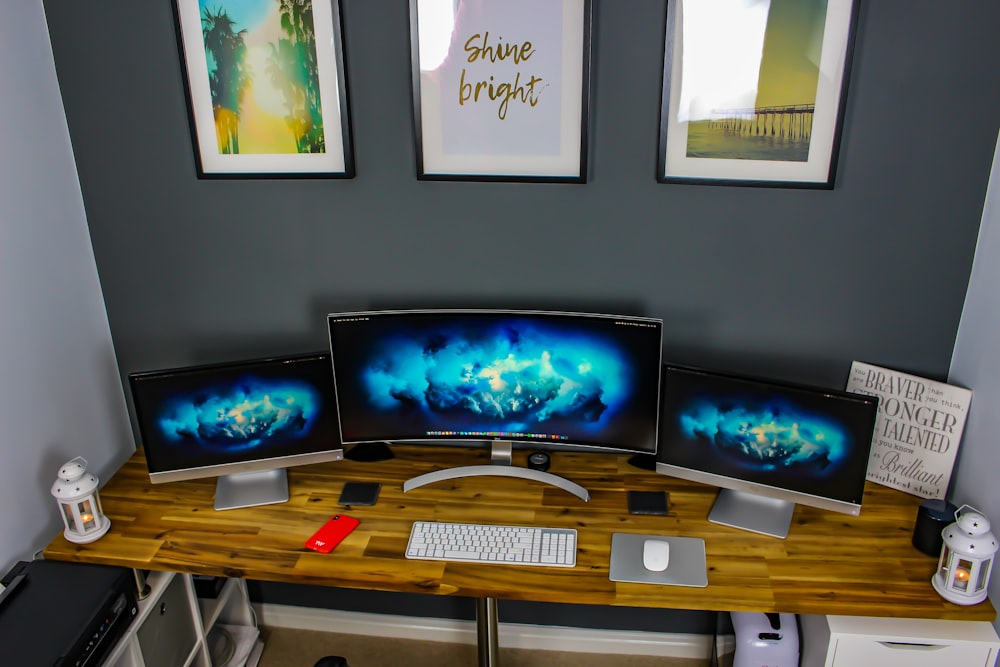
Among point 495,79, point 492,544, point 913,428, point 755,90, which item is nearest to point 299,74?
point 495,79

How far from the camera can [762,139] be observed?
6.25ft

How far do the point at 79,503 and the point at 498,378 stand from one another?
1146 millimetres

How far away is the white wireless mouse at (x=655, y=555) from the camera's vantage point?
180 centimetres

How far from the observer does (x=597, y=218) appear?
206 centimetres

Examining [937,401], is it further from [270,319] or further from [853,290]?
[270,319]

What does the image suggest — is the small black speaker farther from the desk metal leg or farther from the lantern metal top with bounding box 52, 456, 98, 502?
the lantern metal top with bounding box 52, 456, 98, 502

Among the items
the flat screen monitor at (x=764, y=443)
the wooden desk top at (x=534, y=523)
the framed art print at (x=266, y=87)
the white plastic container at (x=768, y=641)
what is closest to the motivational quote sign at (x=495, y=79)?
the framed art print at (x=266, y=87)

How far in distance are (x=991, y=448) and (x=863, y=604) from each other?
54 cm

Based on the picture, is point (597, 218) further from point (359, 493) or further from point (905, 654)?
point (905, 654)

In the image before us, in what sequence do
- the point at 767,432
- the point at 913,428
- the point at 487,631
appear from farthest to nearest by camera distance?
1. the point at 487,631
2. the point at 913,428
3. the point at 767,432

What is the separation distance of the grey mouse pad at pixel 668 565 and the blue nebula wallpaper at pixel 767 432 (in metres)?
0.23

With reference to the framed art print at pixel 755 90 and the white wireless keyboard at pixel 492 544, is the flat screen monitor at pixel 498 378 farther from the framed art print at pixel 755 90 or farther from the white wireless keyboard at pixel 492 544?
the framed art print at pixel 755 90

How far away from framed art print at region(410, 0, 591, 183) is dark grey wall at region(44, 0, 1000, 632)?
5cm

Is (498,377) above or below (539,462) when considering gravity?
above
